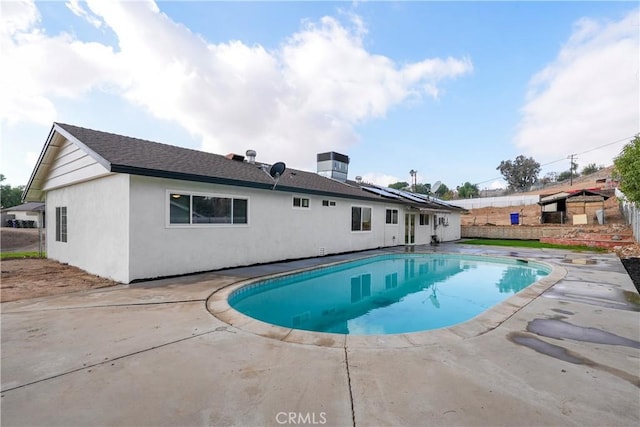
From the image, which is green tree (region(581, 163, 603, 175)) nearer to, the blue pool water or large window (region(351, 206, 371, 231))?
the blue pool water

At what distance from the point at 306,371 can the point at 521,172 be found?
71526 millimetres

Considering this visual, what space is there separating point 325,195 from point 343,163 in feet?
24.6

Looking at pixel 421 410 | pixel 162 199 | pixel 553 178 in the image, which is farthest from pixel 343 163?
pixel 553 178

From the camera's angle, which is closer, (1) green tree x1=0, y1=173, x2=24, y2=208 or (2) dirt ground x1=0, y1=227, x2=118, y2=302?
(2) dirt ground x1=0, y1=227, x2=118, y2=302

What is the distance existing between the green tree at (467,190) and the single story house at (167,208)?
52.5 m

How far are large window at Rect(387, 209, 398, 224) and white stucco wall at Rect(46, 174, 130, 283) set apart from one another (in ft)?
44.4

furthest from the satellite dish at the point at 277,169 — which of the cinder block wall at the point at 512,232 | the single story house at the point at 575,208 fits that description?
the single story house at the point at 575,208

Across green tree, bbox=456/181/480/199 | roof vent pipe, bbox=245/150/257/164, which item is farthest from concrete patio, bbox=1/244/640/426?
green tree, bbox=456/181/480/199

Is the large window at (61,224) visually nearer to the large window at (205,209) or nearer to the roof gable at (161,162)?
the roof gable at (161,162)

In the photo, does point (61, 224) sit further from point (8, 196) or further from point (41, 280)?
point (8, 196)

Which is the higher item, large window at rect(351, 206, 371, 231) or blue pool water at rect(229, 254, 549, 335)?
large window at rect(351, 206, 371, 231)

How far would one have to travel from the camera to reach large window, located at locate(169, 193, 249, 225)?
8.34 metres

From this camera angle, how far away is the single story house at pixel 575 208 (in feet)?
78.9

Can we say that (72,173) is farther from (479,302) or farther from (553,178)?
(553,178)
